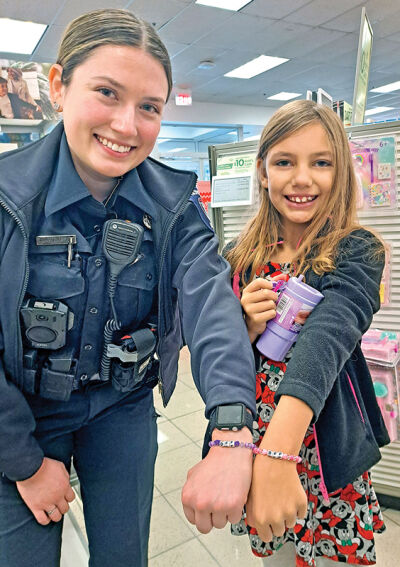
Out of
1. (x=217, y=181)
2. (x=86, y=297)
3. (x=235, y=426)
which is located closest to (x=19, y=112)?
(x=217, y=181)

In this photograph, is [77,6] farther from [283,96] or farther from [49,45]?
[283,96]

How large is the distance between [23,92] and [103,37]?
1.76 metres

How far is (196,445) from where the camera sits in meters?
2.63

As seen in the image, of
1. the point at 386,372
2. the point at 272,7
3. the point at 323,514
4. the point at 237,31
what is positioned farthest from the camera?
the point at 237,31

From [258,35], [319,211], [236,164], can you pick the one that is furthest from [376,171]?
[258,35]

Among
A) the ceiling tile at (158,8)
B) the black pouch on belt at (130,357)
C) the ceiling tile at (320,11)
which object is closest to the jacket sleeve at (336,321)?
the black pouch on belt at (130,357)

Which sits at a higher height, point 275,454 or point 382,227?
point 382,227

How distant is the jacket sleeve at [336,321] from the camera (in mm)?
823

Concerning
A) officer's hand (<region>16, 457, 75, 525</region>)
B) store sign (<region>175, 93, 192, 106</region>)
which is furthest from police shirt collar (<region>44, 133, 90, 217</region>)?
store sign (<region>175, 93, 192, 106</region>)

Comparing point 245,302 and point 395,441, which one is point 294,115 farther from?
point 395,441

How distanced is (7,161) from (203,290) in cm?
51

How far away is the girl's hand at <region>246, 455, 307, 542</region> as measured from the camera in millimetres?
694

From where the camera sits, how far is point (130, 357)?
0.99 m

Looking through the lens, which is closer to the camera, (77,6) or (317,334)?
(317,334)
